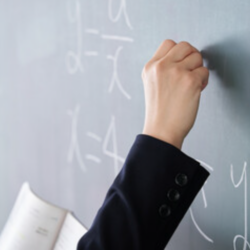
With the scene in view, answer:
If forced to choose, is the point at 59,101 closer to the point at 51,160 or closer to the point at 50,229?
the point at 51,160

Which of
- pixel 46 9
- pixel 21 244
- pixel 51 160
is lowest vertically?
pixel 21 244

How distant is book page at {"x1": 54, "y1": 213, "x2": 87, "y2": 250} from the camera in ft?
2.57

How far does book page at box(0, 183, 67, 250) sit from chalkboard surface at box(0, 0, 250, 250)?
0.06 m

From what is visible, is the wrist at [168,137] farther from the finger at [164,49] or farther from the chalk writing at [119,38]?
the chalk writing at [119,38]

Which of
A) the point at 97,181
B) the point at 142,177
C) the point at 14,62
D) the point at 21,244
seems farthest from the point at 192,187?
the point at 14,62

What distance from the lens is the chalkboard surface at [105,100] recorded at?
0.56m

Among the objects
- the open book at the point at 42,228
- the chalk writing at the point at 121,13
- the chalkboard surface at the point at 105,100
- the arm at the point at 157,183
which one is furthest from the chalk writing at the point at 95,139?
the arm at the point at 157,183

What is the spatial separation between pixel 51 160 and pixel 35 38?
246 millimetres

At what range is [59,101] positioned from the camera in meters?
0.88

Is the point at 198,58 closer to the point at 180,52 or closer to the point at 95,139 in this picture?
the point at 180,52

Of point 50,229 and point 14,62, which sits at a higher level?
point 14,62

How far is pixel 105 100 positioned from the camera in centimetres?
77

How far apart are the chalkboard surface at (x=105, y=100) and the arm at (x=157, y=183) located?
0.09 metres

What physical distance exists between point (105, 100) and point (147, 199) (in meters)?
0.32
